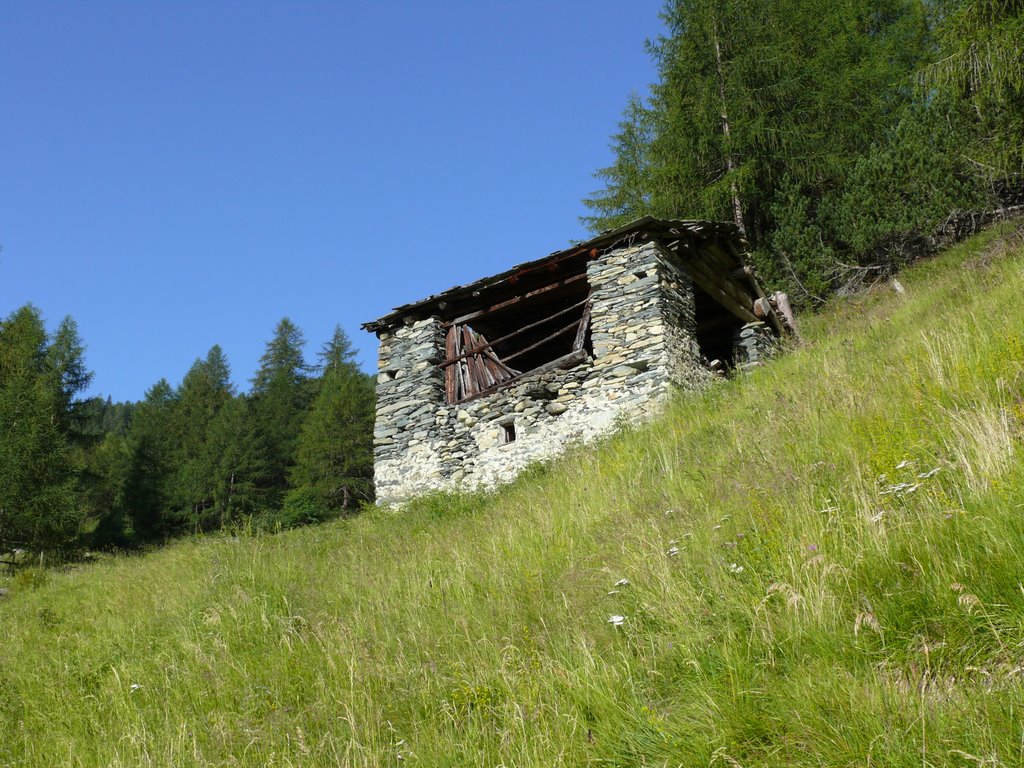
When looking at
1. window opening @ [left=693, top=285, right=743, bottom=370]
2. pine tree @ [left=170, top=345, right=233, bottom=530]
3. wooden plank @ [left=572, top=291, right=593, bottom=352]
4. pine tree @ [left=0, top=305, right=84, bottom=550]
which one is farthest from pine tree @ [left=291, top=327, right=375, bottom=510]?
wooden plank @ [left=572, top=291, right=593, bottom=352]

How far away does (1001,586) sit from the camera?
7.76ft

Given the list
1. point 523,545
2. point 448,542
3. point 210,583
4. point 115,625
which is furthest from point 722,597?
point 115,625

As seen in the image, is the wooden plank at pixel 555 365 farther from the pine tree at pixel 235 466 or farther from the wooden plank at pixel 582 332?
the pine tree at pixel 235 466

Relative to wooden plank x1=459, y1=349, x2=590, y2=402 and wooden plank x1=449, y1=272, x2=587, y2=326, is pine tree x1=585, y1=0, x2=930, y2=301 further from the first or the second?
wooden plank x1=459, y1=349, x2=590, y2=402

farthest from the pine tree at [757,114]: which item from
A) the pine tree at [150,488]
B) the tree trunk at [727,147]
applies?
the pine tree at [150,488]

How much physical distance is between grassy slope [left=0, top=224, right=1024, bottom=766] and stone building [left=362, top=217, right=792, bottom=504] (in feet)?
15.4

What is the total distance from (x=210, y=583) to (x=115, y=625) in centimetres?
84

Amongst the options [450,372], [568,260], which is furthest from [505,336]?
[568,260]

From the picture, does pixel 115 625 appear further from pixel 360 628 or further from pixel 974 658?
pixel 974 658

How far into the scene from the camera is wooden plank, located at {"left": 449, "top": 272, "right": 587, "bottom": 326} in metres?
12.8

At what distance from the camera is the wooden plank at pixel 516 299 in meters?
12.8

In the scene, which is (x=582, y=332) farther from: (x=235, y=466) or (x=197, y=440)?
(x=197, y=440)

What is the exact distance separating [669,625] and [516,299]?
35.1ft

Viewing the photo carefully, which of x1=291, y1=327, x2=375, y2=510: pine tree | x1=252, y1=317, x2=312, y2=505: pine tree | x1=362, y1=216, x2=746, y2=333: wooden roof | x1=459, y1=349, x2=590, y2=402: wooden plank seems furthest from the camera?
x1=252, y1=317, x2=312, y2=505: pine tree
